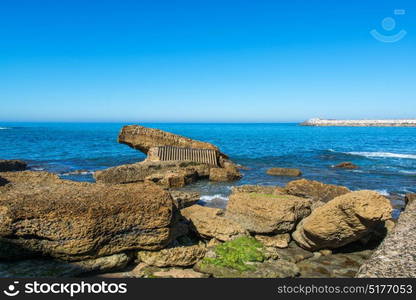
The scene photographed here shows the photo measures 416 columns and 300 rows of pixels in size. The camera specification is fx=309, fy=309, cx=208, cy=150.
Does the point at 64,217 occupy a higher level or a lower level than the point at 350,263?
higher

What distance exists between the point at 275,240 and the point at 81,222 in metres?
4.82

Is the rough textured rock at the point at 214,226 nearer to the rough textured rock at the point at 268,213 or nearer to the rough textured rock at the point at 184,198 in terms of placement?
the rough textured rock at the point at 268,213

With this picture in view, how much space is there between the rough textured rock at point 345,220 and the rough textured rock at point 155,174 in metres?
9.38

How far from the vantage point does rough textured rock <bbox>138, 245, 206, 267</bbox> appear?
6262 millimetres

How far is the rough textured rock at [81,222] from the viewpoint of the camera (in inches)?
221

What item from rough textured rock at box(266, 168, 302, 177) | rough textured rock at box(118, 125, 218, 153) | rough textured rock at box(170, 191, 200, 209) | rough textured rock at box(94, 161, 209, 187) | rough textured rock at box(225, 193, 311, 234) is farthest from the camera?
rough textured rock at box(118, 125, 218, 153)

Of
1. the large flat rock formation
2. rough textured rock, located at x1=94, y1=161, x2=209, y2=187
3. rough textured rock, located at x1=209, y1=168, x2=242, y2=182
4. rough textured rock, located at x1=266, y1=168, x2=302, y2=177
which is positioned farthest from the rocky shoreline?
the large flat rock formation

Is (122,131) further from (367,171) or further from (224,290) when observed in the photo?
(224,290)

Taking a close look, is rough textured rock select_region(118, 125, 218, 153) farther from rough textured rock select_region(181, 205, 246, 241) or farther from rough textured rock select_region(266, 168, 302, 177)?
rough textured rock select_region(181, 205, 246, 241)

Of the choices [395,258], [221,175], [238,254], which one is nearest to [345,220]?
[395,258]

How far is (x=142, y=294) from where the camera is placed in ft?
14.9

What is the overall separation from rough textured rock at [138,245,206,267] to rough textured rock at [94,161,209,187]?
9.42 metres

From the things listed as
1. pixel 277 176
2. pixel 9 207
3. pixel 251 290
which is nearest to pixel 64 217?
pixel 9 207

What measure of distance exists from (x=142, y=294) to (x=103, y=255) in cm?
181
